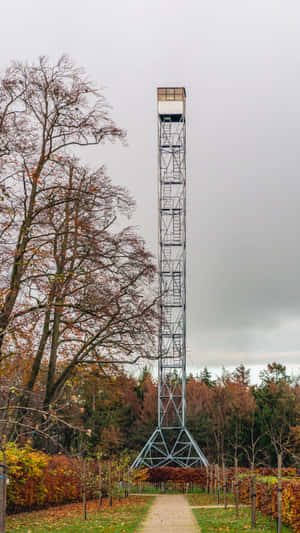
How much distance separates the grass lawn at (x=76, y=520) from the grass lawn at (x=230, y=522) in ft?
5.31

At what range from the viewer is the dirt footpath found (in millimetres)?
13141

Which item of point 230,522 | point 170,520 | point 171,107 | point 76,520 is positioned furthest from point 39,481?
point 171,107

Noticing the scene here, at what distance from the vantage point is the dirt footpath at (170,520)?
517 inches

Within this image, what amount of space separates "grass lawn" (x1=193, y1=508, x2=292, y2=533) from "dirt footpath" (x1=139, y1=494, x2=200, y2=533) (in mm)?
257

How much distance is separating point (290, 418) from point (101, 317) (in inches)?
1231

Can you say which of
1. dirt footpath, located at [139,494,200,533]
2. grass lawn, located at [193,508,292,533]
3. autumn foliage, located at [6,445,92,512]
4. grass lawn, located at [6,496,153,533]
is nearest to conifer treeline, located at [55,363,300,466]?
autumn foliage, located at [6,445,92,512]

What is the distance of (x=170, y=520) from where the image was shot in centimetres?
1559

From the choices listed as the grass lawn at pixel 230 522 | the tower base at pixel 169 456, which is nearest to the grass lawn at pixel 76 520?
the grass lawn at pixel 230 522

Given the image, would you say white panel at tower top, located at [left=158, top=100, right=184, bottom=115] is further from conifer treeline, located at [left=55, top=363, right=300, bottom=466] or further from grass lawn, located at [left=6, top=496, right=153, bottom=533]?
grass lawn, located at [left=6, top=496, right=153, bottom=533]

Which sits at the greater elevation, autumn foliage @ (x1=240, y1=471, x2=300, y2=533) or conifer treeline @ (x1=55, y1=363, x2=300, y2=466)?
conifer treeline @ (x1=55, y1=363, x2=300, y2=466)

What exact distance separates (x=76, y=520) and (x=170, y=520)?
2473mm

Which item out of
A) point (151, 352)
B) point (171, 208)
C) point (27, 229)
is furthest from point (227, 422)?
point (27, 229)

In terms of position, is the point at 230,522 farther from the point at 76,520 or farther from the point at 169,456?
the point at 169,456

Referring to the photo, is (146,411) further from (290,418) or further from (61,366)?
(61,366)
